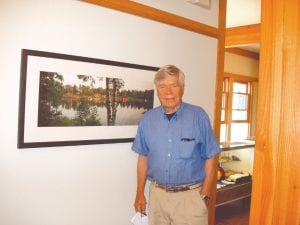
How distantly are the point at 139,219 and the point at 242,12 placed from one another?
304 centimetres

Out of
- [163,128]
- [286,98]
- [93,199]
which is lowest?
[93,199]

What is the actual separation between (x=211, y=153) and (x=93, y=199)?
0.88m

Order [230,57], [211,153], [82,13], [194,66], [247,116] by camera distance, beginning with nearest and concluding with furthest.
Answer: [82,13]
[211,153]
[194,66]
[230,57]
[247,116]

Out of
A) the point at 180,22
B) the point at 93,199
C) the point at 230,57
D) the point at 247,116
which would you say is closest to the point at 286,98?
the point at 93,199

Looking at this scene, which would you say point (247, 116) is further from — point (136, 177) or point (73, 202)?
point (73, 202)

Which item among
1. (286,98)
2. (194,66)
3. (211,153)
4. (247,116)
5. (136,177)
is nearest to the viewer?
(286,98)

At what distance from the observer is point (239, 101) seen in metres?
7.04

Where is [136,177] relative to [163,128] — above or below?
below

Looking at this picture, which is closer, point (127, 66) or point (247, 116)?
point (127, 66)

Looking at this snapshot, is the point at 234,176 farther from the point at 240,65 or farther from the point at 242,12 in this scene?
the point at 240,65

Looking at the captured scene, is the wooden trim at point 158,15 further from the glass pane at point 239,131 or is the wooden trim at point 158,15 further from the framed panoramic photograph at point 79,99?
the glass pane at point 239,131

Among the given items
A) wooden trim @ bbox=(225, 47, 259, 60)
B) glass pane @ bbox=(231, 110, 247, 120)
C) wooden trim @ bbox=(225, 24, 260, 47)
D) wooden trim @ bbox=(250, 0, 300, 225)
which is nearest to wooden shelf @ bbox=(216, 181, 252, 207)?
wooden trim @ bbox=(225, 24, 260, 47)

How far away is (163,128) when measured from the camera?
206 centimetres

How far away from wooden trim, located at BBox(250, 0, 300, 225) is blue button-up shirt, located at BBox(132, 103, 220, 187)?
1.19 m
